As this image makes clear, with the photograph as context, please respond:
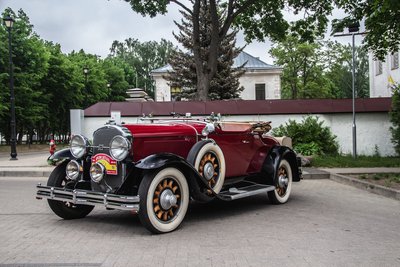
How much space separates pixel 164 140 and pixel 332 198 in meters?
4.39

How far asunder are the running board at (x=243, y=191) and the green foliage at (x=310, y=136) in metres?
9.74

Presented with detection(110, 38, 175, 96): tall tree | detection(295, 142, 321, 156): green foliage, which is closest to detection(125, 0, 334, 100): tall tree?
detection(295, 142, 321, 156): green foliage

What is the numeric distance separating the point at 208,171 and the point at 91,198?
5.78 feet

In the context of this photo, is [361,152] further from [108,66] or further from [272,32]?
[108,66]

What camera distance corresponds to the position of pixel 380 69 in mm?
35594

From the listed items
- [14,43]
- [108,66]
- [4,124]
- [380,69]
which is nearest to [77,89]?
[4,124]

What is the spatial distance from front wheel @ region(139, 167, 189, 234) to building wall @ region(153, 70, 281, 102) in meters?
42.0

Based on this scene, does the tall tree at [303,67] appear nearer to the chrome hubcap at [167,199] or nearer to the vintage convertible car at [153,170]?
the vintage convertible car at [153,170]

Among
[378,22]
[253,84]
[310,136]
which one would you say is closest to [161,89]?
[253,84]

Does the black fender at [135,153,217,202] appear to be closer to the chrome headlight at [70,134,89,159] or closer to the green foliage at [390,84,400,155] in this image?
the chrome headlight at [70,134,89,159]

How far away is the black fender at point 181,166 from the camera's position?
5.70 m

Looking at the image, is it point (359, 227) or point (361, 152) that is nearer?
point (359, 227)

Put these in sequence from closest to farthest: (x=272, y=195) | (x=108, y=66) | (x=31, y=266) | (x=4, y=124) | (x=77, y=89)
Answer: (x=31, y=266) < (x=272, y=195) < (x=4, y=124) < (x=77, y=89) < (x=108, y=66)

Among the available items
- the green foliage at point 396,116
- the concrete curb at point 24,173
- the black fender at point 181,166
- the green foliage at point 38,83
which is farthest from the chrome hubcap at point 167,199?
the green foliage at point 38,83
